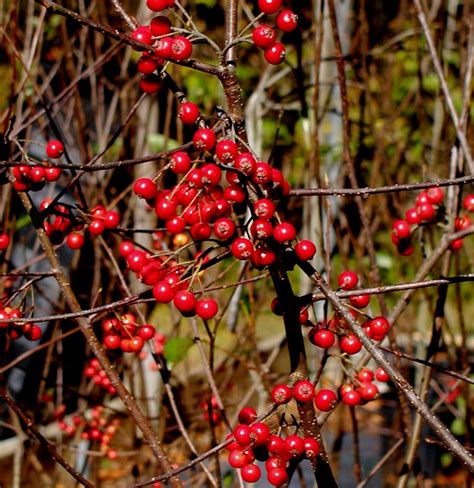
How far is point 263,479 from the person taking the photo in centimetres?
256

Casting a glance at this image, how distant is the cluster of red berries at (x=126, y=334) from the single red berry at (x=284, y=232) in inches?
17.4

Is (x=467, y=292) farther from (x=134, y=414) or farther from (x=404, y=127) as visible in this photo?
(x=134, y=414)

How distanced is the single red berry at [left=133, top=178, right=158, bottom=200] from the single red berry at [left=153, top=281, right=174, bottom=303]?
0.12 meters

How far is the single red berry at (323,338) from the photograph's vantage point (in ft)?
3.13

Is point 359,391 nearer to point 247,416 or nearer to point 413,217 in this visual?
point 247,416

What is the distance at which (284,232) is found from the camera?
848 millimetres

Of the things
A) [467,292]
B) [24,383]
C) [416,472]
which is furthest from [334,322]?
[467,292]

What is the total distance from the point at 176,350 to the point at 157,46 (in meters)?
1.08

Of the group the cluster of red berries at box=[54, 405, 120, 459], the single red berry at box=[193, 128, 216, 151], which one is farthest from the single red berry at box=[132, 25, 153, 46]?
the cluster of red berries at box=[54, 405, 120, 459]

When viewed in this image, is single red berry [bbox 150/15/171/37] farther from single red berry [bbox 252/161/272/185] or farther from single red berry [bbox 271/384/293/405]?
single red berry [bbox 271/384/293/405]

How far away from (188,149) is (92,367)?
108 cm

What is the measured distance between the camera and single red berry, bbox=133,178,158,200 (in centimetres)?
92

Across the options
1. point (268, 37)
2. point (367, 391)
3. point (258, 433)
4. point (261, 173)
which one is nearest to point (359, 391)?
point (367, 391)

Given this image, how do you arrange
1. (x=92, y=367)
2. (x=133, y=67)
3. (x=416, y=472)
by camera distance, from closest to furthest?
1. (x=416, y=472)
2. (x=92, y=367)
3. (x=133, y=67)
